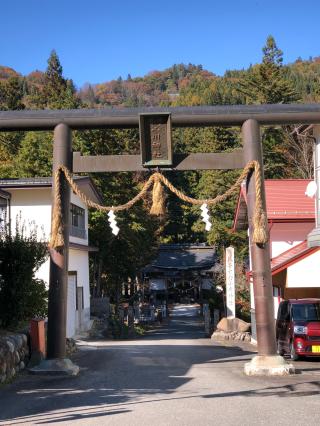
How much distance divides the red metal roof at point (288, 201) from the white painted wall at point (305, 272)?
349 centimetres

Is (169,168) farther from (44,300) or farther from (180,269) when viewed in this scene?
(180,269)

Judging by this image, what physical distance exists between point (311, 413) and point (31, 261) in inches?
364

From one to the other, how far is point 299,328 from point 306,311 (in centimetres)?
99

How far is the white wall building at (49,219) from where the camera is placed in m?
25.1

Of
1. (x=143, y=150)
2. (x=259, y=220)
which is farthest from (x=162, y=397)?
(x=143, y=150)

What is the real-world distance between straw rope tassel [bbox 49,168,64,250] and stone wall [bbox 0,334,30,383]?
7.10 ft

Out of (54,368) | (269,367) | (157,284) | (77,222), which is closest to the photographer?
(269,367)

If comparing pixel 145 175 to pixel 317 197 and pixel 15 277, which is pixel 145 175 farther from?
pixel 15 277

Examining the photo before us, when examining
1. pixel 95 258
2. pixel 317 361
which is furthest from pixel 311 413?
pixel 95 258

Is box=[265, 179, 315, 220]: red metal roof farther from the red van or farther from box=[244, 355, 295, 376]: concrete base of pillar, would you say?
box=[244, 355, 295, 376]: concrete base of pillar

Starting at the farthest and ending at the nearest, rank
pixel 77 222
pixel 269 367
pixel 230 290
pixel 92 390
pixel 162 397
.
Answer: pixel 77 222, pixel 230 290, pixel 269 367, pixel 92 390, pixel 162 397

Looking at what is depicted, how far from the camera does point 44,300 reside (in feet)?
54.7

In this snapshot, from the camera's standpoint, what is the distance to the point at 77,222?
28.7 metres

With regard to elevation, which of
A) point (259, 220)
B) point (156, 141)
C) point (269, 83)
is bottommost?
point (259, 220)
